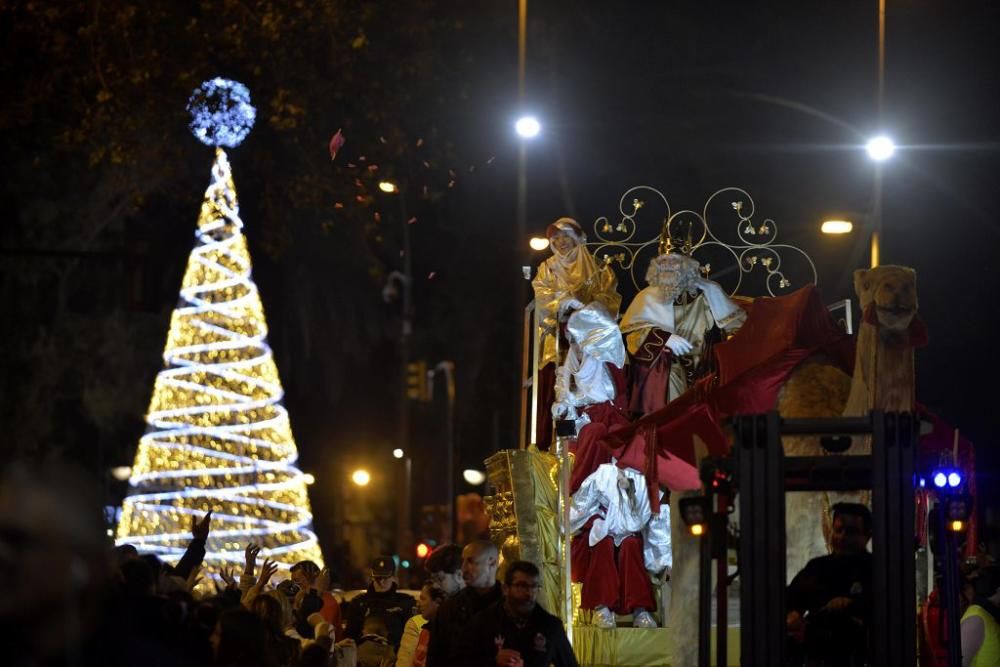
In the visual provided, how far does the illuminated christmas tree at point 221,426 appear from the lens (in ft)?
75.0

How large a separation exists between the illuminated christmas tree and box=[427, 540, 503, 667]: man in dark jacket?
1386 centimetres

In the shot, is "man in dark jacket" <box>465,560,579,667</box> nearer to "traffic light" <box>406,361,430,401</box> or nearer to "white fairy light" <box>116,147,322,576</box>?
"white fairy light" <box>116,147,322,576</box>

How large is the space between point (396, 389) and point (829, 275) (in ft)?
62.4

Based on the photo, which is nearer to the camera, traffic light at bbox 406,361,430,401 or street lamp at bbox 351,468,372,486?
traffic light at bbox 406,361,430,401

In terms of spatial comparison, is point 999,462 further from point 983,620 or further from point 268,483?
point 983,620

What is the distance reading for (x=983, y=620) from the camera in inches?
470

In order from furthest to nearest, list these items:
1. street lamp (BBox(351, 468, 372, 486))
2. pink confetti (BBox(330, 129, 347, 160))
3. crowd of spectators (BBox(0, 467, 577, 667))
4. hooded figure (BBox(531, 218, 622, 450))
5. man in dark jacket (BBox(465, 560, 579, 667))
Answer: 1. street lamp (BBox(351, 468, 372, 486))
2. pink confetti (BBox(330, 129, 347, 160))
3. hooded figure (BBox(531, 218, 622, 450))
4. man in dark jacket (BBox(465, 560, 579, 667))
5. crowd of spectators (BBox(0, 467, 577, 667))

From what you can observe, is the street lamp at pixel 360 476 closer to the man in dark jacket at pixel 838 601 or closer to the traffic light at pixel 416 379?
the traffic light at pixel 416 379

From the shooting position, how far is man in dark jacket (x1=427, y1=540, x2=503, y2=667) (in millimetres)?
9055

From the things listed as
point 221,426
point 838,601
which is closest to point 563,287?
point 838,601

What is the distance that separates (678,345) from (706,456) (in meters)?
5.08

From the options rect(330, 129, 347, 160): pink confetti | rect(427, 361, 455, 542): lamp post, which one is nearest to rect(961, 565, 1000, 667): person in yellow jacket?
rect(330, 129, 347, 160): pink confetti

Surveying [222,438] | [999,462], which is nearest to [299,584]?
[222,438]

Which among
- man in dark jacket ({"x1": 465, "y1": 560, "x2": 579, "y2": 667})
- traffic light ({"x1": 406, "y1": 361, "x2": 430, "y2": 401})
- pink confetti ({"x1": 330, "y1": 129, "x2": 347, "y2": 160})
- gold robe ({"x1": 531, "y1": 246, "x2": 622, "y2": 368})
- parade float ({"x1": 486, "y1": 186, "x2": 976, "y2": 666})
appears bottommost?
man in dark jacket ({"x1": 465, "y1": 560, "x2": 579, "y2": 667})
